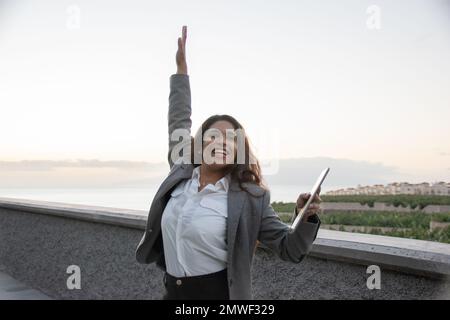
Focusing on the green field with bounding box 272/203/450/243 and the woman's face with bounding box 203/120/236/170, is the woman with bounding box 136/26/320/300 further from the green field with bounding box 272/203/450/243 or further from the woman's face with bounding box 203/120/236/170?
the green field with bounding box 272/203/450/243

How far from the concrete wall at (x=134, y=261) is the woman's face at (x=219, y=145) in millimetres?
802

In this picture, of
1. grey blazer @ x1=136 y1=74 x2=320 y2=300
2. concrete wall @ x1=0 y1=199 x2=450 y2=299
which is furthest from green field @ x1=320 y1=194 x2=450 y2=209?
grey blazer @ x1=136 y1=74 x2=320 y2=300

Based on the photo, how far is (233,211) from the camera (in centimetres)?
163

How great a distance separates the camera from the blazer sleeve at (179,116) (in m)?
2.09

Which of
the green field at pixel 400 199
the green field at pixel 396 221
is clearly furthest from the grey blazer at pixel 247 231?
the green field at pixel 400 199

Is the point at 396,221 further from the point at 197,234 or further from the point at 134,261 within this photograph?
the point at 197,234

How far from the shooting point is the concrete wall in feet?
6.39

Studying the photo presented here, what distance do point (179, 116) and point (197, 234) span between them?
696mm

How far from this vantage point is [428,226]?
3289 millimetres

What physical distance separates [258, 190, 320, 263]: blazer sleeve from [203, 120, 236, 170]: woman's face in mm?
202

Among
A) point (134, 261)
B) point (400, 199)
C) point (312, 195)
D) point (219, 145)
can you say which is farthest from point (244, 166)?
point (400, 199)

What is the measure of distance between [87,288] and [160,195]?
2.64m
